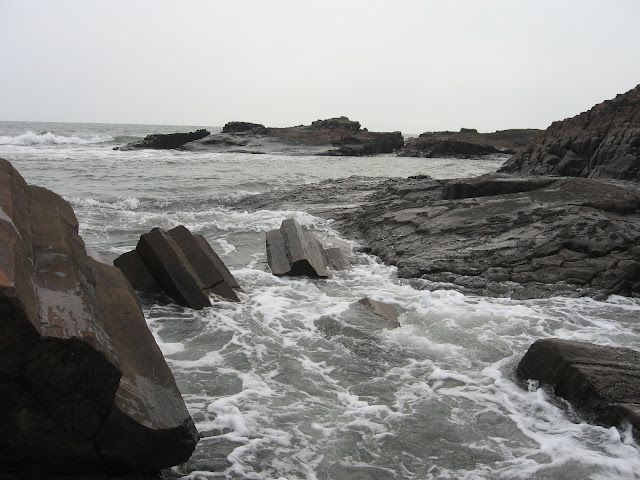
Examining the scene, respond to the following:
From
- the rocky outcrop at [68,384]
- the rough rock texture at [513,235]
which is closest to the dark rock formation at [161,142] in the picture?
the rough rock texture at [513,235]

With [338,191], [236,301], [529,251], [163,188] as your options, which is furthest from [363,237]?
[163,188]

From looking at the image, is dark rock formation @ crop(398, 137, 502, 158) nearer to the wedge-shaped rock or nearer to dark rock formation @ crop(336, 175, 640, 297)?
dark rock formation @ crop(336, 175, 640, 297)

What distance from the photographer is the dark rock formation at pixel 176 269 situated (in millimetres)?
6227

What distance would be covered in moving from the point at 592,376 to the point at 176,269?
15.3ft

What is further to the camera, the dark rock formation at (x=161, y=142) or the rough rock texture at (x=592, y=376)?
the dark rock formation at (x=161, y=142)

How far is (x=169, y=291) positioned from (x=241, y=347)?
5.35ft

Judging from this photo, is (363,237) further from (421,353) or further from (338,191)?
(338,191)

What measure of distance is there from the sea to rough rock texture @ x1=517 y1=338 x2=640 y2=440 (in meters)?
0.10

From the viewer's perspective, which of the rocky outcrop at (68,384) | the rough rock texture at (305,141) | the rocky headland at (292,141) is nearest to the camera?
the rocky outcrop at (68,384)

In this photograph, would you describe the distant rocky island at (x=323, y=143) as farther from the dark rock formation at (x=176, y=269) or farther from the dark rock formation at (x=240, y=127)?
the dark rock formation at (x=176, y=269)

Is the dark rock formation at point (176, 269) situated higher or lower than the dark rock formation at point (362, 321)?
higher

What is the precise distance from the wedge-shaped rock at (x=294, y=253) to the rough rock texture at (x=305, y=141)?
3904cm

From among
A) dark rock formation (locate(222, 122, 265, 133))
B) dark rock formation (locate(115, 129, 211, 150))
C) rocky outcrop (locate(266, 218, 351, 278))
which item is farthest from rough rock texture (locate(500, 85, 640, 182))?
dark rock formation (locate(222, 122, 265, 133))

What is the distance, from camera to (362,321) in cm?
579
